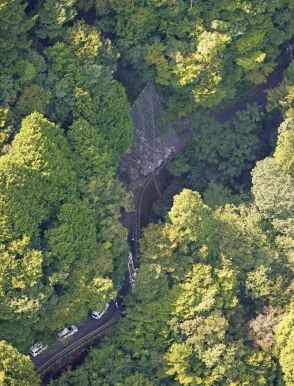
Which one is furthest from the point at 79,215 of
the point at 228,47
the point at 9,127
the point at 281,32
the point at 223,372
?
the point at 281,32

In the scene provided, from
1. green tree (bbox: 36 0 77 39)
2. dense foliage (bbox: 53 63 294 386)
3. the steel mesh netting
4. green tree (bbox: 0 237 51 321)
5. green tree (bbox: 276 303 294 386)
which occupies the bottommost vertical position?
green tree (bbox: 276 303 294 386)

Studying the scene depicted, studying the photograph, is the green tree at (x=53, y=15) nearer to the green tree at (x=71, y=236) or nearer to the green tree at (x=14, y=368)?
the green tree at (x=71, y=236)

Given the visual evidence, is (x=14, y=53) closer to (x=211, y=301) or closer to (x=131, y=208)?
(x=131, y=208)

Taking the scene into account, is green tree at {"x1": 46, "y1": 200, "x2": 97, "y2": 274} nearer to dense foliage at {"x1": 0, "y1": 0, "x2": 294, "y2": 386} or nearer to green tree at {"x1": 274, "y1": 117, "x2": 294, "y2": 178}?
dense foliage at {"x1": 0, "y1": 0, "x2": 294, "y2": 386}

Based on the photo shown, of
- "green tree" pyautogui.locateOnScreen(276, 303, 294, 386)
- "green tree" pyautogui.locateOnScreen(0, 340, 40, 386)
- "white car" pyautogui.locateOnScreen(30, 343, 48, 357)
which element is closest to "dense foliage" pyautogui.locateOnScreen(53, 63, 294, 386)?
"green tree" pyautogui.locateOnScreen(276, 303, 294, 386)

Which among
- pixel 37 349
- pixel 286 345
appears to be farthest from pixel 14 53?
pixel 286 345
